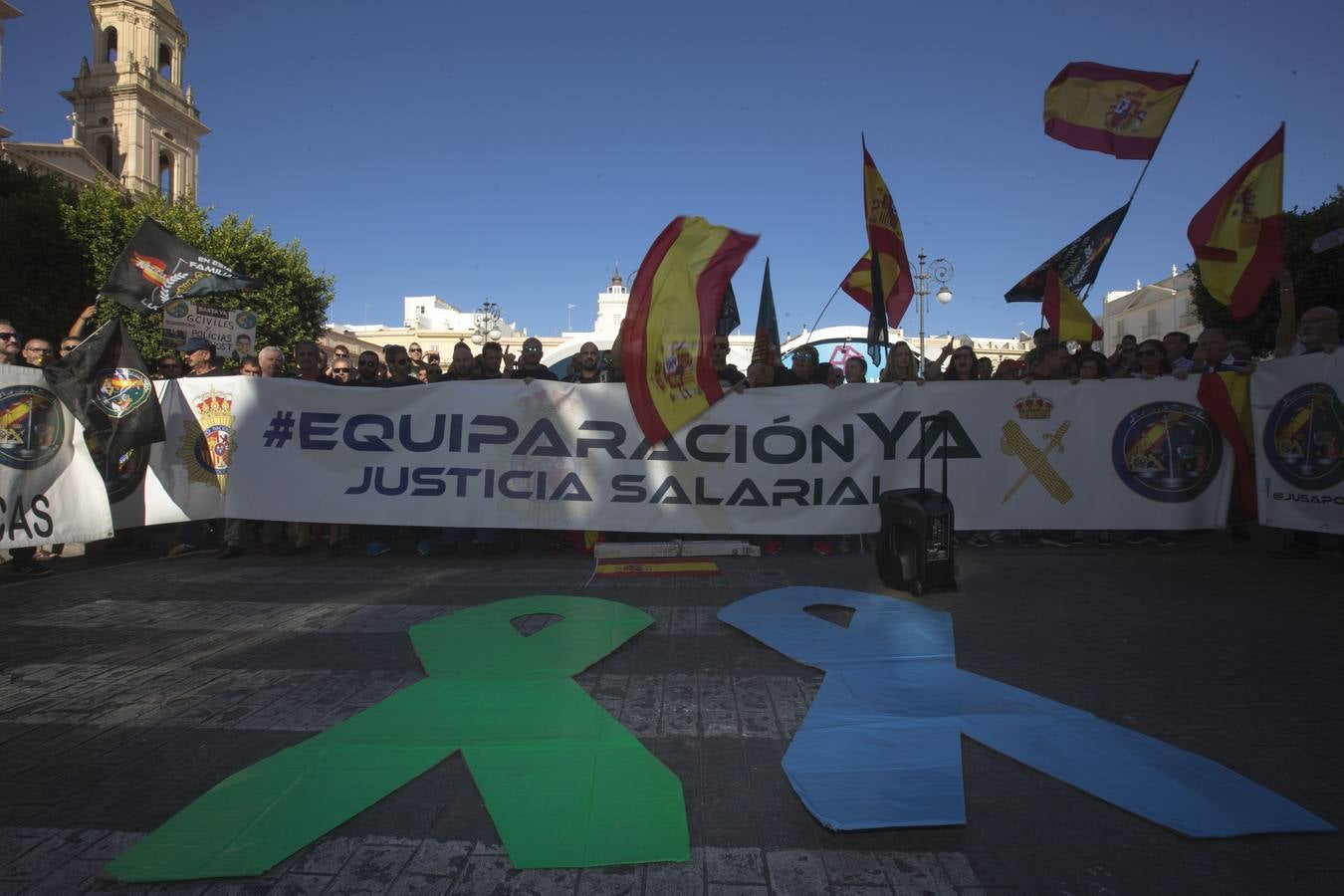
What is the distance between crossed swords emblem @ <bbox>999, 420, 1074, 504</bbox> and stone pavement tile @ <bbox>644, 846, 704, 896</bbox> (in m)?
5.91

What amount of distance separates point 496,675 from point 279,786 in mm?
1152

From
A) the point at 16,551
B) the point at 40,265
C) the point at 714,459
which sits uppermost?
the point at 40,265

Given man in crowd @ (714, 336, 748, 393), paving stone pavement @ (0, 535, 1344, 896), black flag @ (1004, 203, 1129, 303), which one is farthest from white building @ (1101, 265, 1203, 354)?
paving stone pavement @ (0, 535, 1344, 896)

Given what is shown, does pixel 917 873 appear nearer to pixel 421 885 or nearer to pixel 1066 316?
pixel 421 885

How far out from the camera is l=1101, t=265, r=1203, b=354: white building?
62575mm

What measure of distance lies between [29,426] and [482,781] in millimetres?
6143

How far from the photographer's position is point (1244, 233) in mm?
6598

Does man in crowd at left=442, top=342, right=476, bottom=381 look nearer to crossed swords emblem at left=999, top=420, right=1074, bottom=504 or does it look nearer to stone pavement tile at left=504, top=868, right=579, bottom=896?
crossed swords emblem at left=999, top=420, right=1074, bottom=504

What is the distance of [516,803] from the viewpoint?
236 centimetres

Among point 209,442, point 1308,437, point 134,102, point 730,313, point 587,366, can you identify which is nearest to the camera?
point 1308,437

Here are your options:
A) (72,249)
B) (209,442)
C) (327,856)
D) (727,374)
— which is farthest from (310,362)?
(72,249)

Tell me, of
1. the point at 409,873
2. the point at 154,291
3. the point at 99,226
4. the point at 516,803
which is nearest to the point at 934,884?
the point at 516,803

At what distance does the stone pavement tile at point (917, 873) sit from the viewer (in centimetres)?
196

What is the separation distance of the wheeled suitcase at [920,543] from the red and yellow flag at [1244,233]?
3.61 meters
